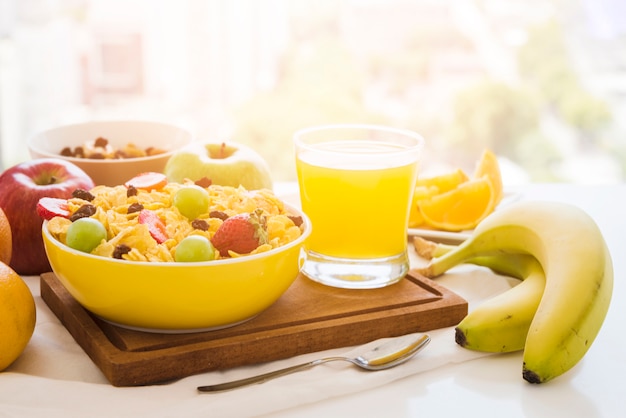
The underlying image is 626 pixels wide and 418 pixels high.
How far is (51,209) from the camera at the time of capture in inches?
46.4

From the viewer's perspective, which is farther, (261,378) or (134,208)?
(134,208)

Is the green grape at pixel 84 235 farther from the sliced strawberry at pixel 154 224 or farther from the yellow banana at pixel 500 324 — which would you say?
the yellow banana at pixel 500 324

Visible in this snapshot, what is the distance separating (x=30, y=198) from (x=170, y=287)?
0.44m

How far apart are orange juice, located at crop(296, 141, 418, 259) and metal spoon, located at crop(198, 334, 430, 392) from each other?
21 centimetres

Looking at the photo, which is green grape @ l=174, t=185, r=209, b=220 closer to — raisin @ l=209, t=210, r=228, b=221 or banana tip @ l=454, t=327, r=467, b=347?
raisin @ l=209, t=210, r=228, b=221

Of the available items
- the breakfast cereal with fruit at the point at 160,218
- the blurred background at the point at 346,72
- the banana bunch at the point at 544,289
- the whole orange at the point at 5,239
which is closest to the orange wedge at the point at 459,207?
the banana bunch at the point at 544,289

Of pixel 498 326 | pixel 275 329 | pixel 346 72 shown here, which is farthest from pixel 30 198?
pixel 346 72

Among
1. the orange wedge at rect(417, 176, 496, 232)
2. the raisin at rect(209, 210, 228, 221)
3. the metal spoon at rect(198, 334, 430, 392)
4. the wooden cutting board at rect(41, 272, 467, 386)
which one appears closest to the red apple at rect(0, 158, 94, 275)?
the wooden cutting board at rect(41, 272, 467, 386)

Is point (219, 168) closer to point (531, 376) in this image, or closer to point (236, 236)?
point (236, 236)

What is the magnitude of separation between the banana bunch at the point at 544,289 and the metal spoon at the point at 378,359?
7 cm

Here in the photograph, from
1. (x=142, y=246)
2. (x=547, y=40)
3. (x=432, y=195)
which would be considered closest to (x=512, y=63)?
(x=547, y=40)

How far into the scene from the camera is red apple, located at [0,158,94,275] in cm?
137

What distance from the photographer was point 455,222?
1607 millimetres

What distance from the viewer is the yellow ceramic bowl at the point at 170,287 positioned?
1054mm
